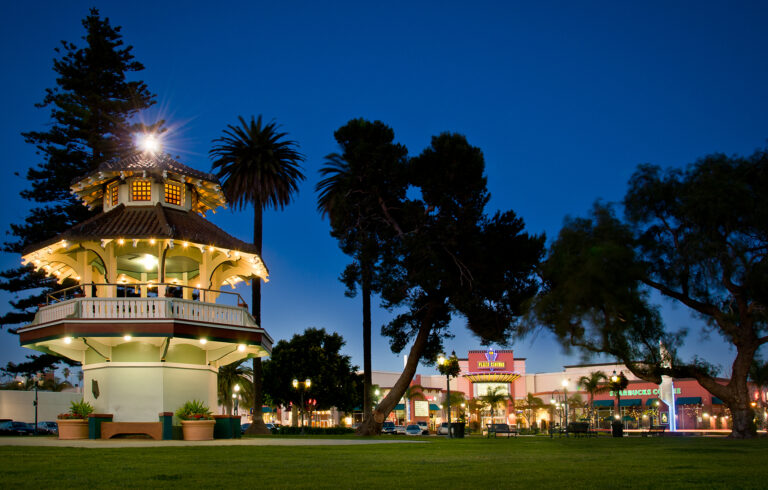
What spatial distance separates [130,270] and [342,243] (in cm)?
1228

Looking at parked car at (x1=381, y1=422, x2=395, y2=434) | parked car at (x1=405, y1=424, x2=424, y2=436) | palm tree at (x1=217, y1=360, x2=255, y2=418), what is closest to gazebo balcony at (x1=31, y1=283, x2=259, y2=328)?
parked car at (x1=381, y1=422, x2=395, y2=434)

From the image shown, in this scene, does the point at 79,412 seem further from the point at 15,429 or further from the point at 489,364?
the point at 489,364

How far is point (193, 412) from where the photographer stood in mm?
31062

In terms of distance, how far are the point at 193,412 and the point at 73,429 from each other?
4665 mm

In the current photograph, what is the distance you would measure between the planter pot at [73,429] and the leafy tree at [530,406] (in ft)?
269

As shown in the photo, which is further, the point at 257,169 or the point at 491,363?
the point at 491,363

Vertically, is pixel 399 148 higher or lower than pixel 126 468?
higher

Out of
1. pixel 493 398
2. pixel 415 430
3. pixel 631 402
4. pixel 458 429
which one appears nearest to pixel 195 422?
pixel 458 429

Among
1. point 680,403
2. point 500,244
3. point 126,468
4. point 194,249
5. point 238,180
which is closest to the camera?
point 126,468

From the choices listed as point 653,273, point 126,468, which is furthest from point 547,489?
point 653,273

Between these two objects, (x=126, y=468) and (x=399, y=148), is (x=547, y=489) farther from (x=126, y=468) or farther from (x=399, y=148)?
(x=399, y=148)

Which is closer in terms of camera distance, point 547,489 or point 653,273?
point 547,489

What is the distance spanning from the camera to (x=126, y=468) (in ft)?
44.4

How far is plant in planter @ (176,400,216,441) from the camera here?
3044 centimetres
